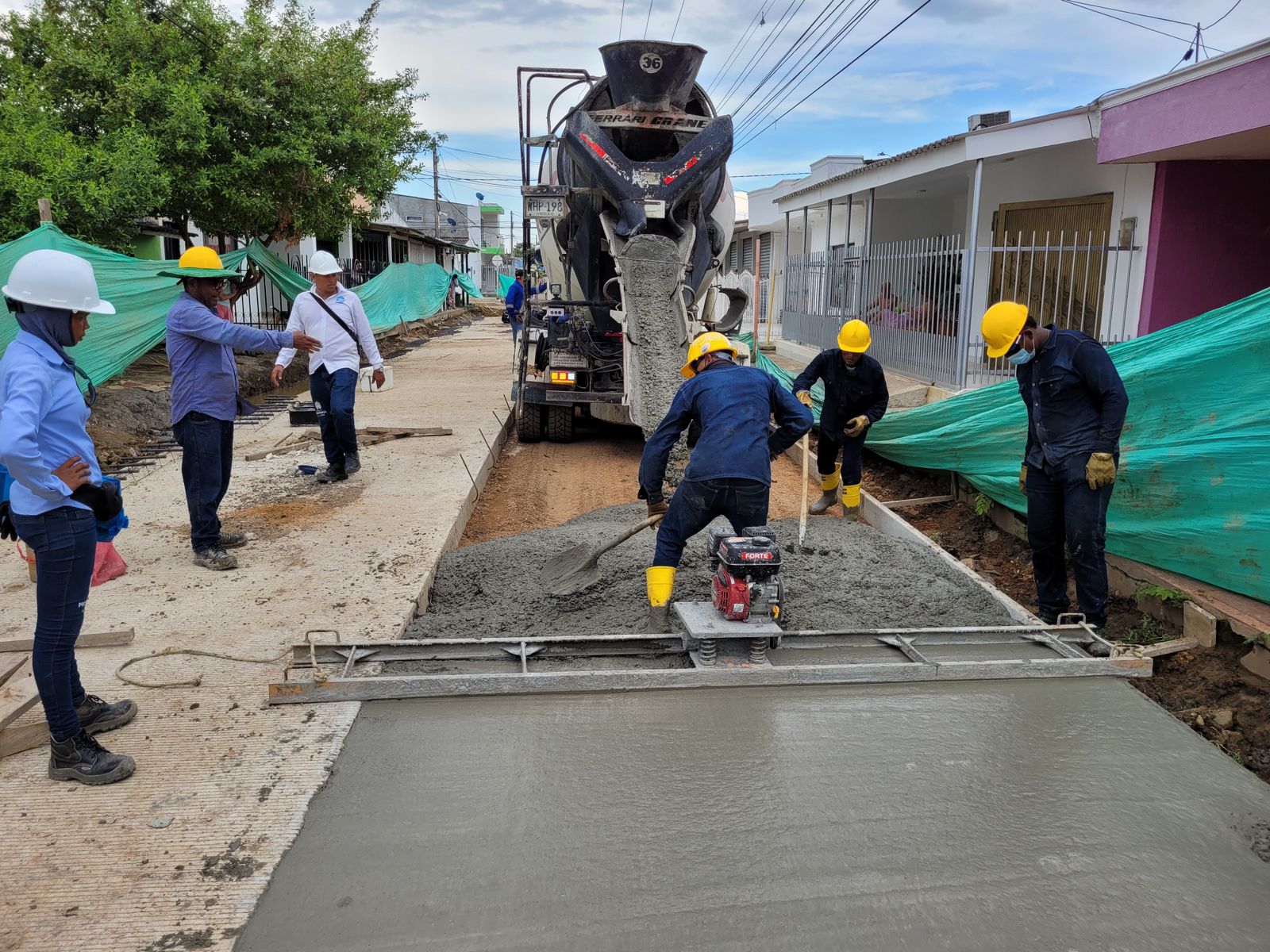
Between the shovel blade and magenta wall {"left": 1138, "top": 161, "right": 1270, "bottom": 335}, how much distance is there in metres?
7.37

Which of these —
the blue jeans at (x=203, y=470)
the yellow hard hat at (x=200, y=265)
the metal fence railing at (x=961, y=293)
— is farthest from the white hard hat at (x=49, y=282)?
the metal fence railing at (x=961, y=293)

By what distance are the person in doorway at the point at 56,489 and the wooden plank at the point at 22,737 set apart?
0.29 metres

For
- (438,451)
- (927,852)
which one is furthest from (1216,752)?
(438,451)

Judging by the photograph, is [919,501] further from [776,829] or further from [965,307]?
[776,829]

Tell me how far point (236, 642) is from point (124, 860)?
5.27ft

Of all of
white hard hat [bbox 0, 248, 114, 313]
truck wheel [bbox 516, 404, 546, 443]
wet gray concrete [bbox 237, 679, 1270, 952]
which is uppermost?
white hard hat [bbox 0, 248, 114, 313]

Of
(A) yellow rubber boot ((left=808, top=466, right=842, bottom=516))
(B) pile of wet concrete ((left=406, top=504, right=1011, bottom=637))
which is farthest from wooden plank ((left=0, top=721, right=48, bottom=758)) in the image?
(A) yellow rubber boot ((left=808, top=466, right=842, bottom=516))

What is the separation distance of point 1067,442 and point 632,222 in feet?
14.9

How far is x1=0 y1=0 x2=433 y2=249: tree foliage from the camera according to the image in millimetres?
11250

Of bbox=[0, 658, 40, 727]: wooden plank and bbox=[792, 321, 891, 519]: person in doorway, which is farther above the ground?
bbox=[792, 321, 891, 519]: person in doorway

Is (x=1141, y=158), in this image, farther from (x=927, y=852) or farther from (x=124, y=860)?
(x=124, y=860)

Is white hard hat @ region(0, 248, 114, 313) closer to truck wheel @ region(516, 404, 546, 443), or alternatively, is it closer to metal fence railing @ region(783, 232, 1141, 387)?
truck wheel @ region(516, 404, 546, 443)

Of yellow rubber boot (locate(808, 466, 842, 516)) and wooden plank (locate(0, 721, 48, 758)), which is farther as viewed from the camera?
yellow rubber boot (locate(808, 466, 842, 516))

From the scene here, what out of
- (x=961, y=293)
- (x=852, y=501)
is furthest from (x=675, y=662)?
(x=961, y=293)
